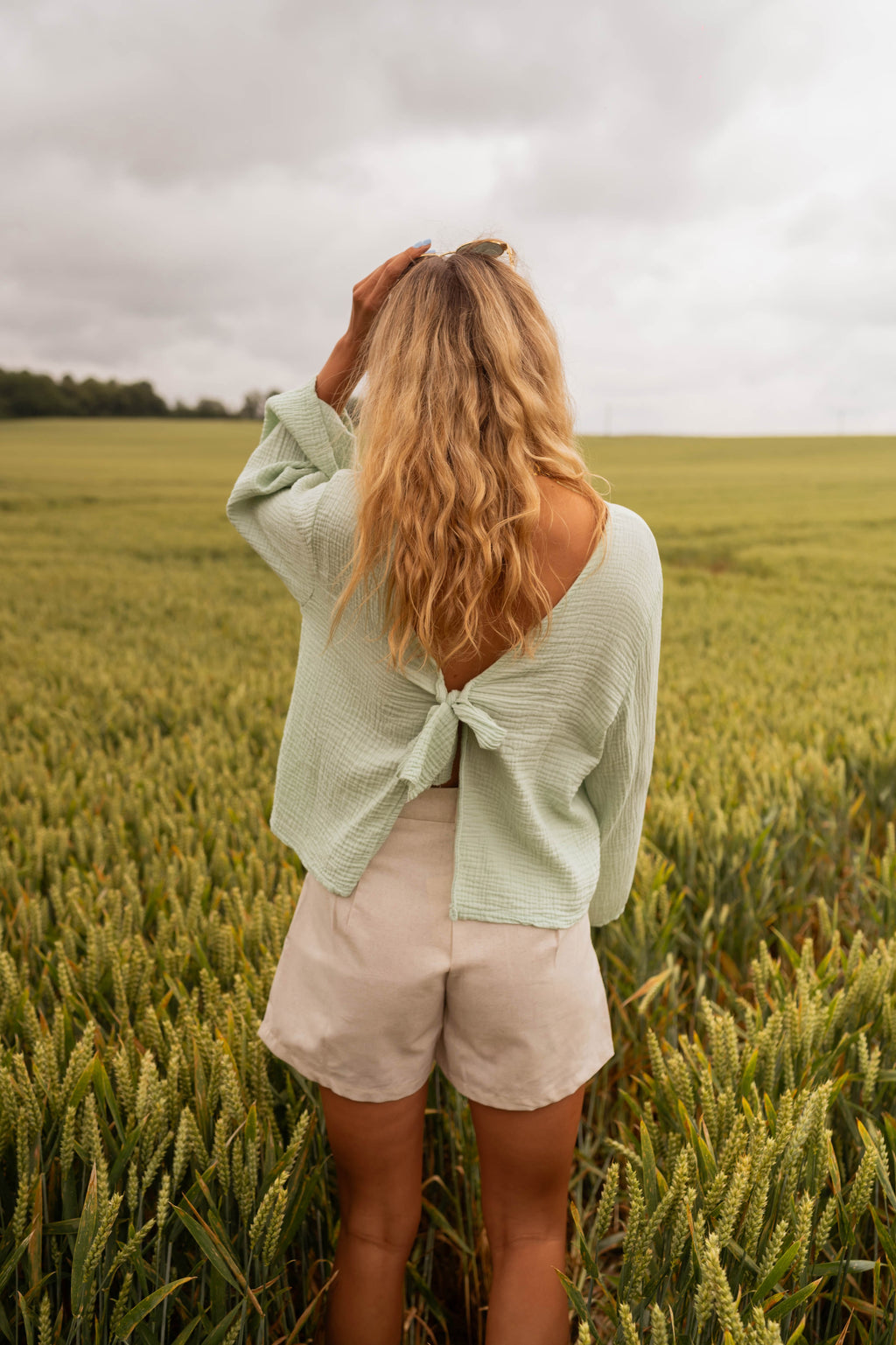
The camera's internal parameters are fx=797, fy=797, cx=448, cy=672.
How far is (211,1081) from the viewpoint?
49.3 inches

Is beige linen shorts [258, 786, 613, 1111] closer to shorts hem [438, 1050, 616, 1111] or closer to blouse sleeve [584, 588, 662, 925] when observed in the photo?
shorts hem [438, 1050, 616, 1111]

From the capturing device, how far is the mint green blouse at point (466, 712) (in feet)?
3.17

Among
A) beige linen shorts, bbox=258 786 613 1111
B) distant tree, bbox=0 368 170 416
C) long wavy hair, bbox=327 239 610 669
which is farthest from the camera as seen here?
distant tree, bbox=0 368 170 416

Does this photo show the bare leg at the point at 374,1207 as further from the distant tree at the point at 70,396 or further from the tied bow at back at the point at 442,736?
the distant tree at the point at 70,396

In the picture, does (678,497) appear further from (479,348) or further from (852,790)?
(479,348)

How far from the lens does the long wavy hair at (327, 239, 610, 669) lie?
89 centimetres

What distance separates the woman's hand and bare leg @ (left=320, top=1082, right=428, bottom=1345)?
0.96 meters

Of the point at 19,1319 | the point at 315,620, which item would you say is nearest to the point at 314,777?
the point at 315,620

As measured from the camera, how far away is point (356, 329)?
1058 millimetres

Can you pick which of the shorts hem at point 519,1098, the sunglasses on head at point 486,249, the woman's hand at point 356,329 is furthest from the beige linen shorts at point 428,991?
the sunglasses on head at point 486,249

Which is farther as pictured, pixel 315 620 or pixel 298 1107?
pixel 298 1107

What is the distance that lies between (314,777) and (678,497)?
16.5 metres

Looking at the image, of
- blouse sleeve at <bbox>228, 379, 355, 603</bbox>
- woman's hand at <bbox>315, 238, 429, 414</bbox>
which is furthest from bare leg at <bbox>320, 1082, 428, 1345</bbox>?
woman's hand at <bbox>315, 238, 429, 414</bbox>

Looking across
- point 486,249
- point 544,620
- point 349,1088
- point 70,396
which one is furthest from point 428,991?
point 70,396
